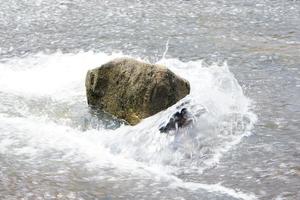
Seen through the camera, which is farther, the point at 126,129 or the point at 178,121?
the point at 126,129

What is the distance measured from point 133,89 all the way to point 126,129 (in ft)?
2.81

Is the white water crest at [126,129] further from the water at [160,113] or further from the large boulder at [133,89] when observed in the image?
the large boulder at [133,89]

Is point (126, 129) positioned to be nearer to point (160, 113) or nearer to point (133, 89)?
point (160, 113)

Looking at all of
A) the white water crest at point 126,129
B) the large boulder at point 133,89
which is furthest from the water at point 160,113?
the large boulder at point 133,89

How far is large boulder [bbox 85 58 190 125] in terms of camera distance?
30.6ft

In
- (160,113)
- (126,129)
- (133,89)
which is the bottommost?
(126,129)

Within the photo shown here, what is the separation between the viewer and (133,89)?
9.55 metres

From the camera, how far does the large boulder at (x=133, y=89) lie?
9320 mm

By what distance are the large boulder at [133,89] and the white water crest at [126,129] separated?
230 millimetres

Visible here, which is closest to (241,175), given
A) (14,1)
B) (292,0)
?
(292,0)

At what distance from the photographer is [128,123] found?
9430 mm

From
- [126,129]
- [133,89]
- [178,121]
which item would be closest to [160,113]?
[178,121]

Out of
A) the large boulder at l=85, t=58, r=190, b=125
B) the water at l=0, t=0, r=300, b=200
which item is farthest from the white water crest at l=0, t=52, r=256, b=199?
the large boulder at l=85, t=58, r=190, b=125

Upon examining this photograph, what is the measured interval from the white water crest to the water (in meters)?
0.02
